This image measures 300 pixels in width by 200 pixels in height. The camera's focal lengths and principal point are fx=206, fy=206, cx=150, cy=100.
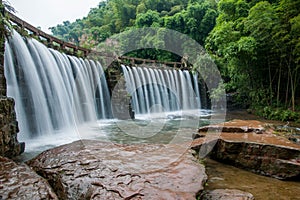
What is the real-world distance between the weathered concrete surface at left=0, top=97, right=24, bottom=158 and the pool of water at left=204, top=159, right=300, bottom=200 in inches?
131

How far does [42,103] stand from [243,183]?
617 centimetres

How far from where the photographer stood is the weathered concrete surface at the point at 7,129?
3.40 m

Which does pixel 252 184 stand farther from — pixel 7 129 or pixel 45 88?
pixel 45 88

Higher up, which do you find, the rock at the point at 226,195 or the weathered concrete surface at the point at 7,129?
the weathered concrete surface at the point at 7,129

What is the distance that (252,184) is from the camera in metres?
3.18

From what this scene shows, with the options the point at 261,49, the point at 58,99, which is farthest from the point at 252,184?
the point at 261,49

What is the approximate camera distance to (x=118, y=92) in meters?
11.5

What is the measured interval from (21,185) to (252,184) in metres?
3.10

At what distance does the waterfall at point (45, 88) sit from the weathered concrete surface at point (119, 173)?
12.0ft

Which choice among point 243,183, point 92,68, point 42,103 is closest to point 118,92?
point 92,68

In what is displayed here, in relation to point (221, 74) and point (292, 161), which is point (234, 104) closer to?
point (221, 74)

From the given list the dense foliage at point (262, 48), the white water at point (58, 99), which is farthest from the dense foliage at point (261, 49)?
the white water at point (58, 99)

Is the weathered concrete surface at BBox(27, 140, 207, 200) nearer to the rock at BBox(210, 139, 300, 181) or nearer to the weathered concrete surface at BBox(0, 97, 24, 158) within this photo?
the weathered concrete surface at BBox(0, 97, 24, 158)

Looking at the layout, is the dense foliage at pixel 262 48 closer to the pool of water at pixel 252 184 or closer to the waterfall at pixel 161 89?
the waterfall at pixel 161 89
